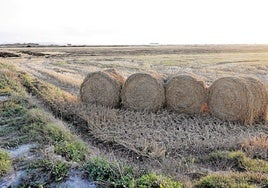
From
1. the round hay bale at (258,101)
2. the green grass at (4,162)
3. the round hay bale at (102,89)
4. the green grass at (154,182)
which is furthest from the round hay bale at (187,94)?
the green grass at (154,182)

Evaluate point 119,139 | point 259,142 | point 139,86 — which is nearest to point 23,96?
point 139,86

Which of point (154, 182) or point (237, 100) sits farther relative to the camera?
point (237, 100)

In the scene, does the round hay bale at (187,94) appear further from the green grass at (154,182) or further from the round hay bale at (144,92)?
the green grass at (154,182)

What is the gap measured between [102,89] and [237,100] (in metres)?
4.40

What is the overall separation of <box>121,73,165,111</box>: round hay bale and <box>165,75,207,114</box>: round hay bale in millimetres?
383

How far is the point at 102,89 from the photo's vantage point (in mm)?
13836

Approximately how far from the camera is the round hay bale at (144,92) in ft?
43.1

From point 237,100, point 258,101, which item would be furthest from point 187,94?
point 258,101

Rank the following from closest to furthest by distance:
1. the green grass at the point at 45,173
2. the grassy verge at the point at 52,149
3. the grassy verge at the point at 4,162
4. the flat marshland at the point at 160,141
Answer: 1. the grassy verge at the point at 52,149
2. the green grass at the point at 45,173
3. the grassy verge at the point at 4,162
4. the flat marshland at the point at 160,141

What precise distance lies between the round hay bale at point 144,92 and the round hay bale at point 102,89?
1.03 ft

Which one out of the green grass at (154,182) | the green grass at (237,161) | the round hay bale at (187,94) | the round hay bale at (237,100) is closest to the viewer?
the green grass at (154,182)

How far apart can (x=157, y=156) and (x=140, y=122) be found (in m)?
2.90

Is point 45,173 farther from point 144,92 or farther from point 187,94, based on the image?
point 187,94

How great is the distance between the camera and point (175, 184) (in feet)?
20.8
